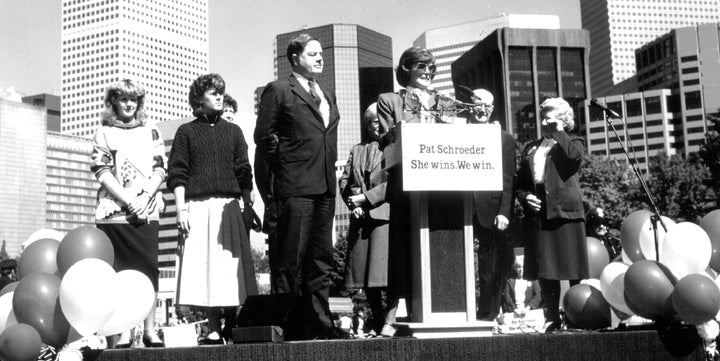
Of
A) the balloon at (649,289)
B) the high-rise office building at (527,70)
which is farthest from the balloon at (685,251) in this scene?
the high-rise office building at (527,70)

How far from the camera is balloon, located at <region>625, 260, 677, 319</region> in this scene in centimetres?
625

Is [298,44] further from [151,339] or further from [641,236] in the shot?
[641,236]

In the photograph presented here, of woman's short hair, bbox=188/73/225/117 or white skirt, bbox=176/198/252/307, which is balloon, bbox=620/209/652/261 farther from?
woman's short hair, bbox=188/73/225/117

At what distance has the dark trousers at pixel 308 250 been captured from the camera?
611 centimetres

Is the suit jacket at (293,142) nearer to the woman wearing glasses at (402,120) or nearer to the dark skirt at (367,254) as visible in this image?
the woman wearing glasses at (402,120)

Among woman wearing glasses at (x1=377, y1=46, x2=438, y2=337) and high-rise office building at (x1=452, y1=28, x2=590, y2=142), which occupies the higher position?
high-rise office building at (x1=452, y1=28, x2=590, y2=142)

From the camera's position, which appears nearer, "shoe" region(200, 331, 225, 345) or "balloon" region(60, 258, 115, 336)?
"balloon" region(60, 258, 115, 336)

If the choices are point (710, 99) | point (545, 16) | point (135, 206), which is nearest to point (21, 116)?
point (545, 16)

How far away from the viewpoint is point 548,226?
733cm

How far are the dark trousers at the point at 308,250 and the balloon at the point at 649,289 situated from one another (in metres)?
2.11

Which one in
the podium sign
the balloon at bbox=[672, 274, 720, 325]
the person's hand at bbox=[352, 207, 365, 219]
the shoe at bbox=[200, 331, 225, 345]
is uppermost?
the podium sign

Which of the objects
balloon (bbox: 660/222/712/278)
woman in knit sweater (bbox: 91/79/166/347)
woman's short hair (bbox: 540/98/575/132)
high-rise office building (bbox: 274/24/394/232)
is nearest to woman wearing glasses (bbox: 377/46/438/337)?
woman's short hair (bbox: 540/98/575/132)

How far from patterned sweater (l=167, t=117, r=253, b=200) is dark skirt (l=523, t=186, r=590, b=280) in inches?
94.3

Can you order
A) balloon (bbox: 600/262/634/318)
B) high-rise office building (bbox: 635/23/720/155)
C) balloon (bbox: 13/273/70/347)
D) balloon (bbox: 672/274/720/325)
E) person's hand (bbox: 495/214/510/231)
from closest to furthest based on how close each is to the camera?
balloon (bbox: 13/273/70/347)
balloon (bbox: 672/274/720/325)
balloon (bbox: 600/262/634/318)
person's hand (bbox: 495/214/510/231)
high-rise office building (bbox: 635/23/720/155)
